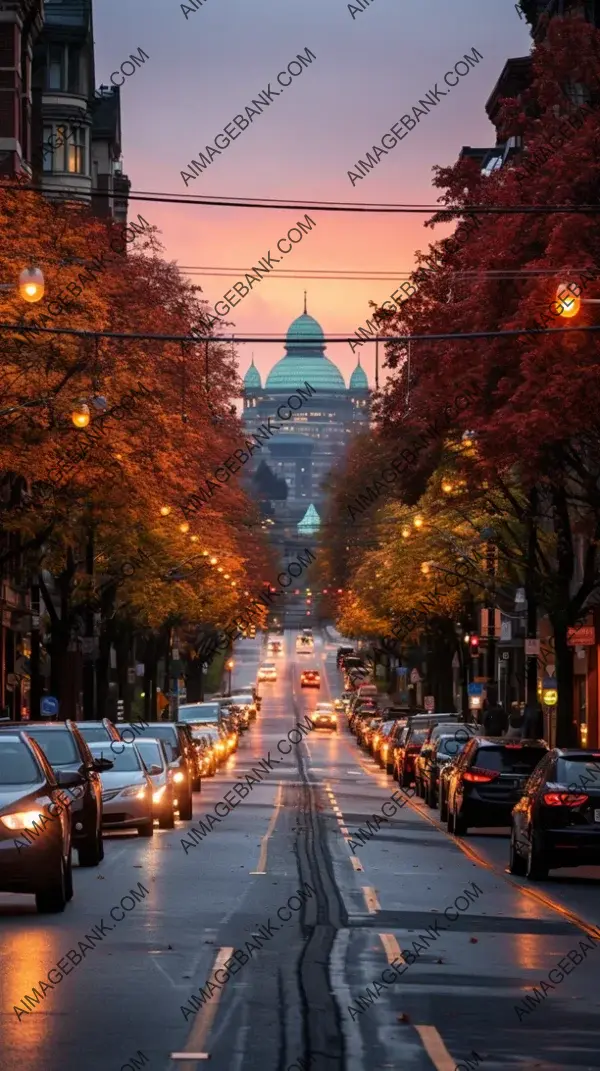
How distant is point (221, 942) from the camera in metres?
16.4

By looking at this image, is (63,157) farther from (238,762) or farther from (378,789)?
(378,789)

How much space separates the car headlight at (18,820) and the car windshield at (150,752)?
15.5m

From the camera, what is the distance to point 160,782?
33.5 metres

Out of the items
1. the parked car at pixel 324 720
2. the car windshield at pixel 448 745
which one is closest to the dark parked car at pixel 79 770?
the car windshield at pixel 448 745

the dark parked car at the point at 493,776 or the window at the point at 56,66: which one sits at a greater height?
the window at the point at 56,66

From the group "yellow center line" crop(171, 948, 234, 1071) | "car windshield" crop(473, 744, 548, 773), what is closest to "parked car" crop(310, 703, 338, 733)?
"car windshield" crop(473, 744, 548, 773)

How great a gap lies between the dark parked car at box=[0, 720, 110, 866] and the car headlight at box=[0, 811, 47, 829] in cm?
576

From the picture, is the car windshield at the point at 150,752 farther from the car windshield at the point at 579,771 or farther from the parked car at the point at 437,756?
the car windshield at the point at 579,771

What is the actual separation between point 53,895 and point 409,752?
36392 mm

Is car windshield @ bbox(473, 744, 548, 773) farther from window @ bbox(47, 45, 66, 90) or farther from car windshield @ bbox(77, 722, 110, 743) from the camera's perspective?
window @ bbox(47, 45, 66, 90)

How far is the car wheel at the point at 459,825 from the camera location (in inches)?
1319

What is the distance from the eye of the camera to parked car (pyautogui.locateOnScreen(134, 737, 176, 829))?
109 feet

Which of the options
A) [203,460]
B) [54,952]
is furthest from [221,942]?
[203,460]

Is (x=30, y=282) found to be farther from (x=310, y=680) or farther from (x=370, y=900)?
(x=310, y=680)
